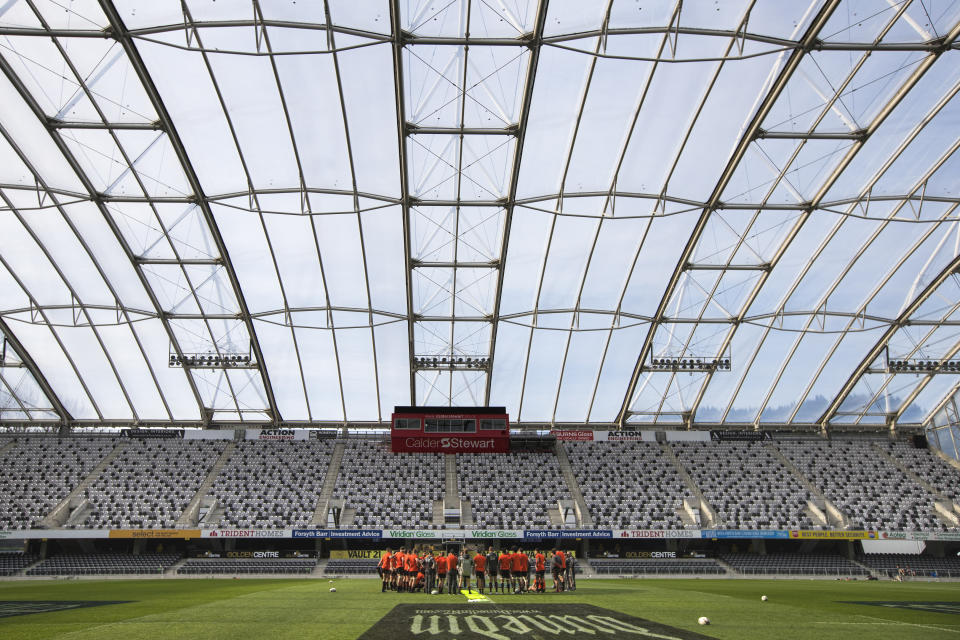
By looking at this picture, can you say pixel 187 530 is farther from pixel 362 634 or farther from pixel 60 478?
pixel 362 634

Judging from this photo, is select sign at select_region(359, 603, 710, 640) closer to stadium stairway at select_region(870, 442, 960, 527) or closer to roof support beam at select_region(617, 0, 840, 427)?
roof support beam at select_region(617, 0, 840, 427)

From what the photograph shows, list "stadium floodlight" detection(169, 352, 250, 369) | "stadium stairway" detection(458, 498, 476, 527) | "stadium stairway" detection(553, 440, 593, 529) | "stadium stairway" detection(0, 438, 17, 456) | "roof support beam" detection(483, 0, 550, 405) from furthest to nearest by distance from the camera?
"stadium stairway" detection(0, 438, 17, 456)
"stadium stairway" detection(553, 440, 593, 529)
"stadium stairway" detection(458, 498, 476, 527)
"stadium floodlight" detection(169, 352, 250, 369)
"roof support beam" detection(483, 0, 550, 405)

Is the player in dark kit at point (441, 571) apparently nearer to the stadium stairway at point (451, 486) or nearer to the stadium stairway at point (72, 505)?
the stadium stairway at point (451, 486)

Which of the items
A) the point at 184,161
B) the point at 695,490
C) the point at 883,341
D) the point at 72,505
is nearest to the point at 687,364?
the point at 695,490

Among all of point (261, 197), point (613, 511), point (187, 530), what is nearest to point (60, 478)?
point (187, 530)

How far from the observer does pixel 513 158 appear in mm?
30500

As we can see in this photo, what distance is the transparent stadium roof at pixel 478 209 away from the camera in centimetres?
2547

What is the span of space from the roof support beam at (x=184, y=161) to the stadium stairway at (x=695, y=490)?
2965cm

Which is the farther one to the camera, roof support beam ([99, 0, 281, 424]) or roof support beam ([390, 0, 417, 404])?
roof support beam ([390, 0, 417, 404])

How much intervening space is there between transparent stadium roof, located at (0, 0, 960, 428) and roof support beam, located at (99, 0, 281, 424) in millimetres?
138

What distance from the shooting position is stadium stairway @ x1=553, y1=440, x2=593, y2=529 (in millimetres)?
43719

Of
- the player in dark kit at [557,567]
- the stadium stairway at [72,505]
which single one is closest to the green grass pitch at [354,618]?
the player in dark kit at [557,567]

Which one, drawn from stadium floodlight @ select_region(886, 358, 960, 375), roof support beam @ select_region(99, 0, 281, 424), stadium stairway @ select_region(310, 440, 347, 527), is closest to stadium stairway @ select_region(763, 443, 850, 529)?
stadium floodlight @ select_region(886, 358, 960, 375)

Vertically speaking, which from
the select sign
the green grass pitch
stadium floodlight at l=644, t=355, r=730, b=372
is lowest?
the green grass pitch
